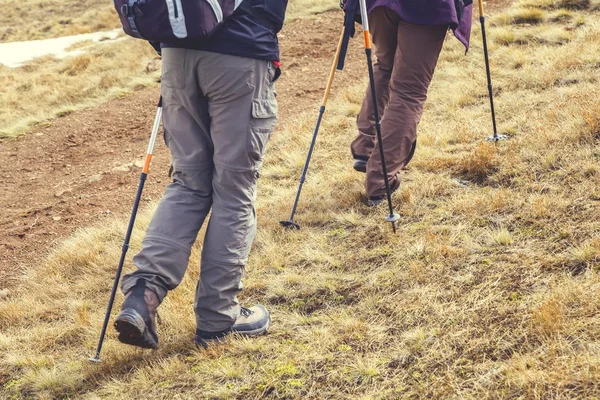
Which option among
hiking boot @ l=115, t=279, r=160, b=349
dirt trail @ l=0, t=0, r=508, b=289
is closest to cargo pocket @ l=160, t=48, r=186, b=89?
hiking boot @ l=115, t=279, r=160, b=349

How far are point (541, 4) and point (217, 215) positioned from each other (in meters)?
9.60

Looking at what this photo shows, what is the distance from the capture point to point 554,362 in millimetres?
2777

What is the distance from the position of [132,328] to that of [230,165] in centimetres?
99

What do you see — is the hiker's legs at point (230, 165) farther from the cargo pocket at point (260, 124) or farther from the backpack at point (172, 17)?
the backpack at point (172, 17)

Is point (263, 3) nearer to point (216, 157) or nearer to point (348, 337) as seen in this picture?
point (216, 157)

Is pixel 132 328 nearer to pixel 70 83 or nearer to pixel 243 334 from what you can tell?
pixel 243 334

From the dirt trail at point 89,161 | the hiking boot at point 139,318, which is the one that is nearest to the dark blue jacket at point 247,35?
the hiking boot at point 139,318

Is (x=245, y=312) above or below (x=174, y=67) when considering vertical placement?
below

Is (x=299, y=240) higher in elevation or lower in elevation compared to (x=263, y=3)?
lower

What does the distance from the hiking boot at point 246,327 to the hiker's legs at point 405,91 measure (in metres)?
1.72

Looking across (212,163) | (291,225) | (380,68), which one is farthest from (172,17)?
(380,68)

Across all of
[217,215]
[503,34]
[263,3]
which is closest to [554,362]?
[217,215]

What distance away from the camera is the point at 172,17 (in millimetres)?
2951

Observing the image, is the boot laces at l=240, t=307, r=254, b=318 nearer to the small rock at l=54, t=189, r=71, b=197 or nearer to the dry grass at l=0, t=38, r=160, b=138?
the small rock at l=54, t=189, r=71, b=197
